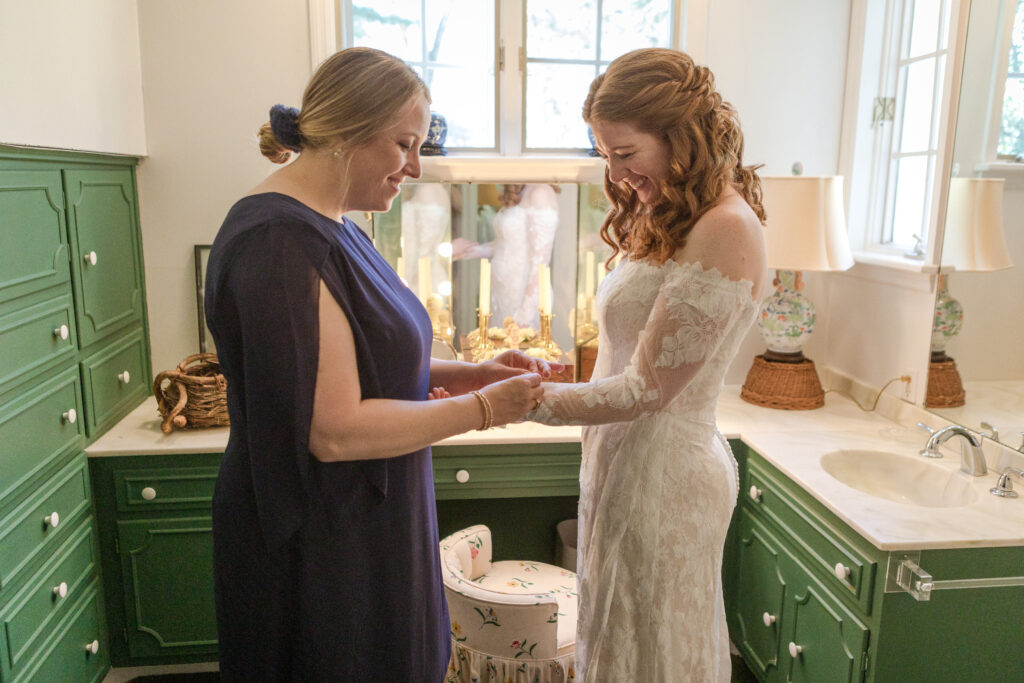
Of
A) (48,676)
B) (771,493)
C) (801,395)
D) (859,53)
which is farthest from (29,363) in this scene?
(859,53)

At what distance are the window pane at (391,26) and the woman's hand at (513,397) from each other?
1.69 meters

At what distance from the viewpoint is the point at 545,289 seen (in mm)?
2799

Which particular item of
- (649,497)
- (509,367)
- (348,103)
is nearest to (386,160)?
(348,103)

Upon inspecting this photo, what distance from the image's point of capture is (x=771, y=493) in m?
2.21

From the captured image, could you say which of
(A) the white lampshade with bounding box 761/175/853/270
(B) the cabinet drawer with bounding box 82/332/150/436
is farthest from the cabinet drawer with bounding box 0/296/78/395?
(A) the white lampshade with bounding box 761/175/853/270

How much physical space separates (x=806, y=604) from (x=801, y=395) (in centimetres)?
81

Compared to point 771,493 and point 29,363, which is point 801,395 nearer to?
point 771,493

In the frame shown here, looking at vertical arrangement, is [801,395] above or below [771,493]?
above

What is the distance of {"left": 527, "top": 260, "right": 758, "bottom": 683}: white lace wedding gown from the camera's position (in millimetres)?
1459

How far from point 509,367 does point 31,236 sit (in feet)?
3.99

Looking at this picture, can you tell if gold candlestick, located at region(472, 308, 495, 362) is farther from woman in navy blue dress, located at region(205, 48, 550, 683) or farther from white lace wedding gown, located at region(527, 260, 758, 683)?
woman in navy blue dress, located at region(205, 48, 550, 683)

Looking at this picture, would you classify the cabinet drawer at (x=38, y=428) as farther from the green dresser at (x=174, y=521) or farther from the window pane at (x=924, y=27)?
the window pane at (x=924, y=27)

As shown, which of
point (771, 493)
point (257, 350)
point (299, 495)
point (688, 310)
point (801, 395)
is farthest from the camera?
point (801, 395)

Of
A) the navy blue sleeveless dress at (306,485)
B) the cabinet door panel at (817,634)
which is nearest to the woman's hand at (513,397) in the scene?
the navy blue sleeveless dress at (306,485)
